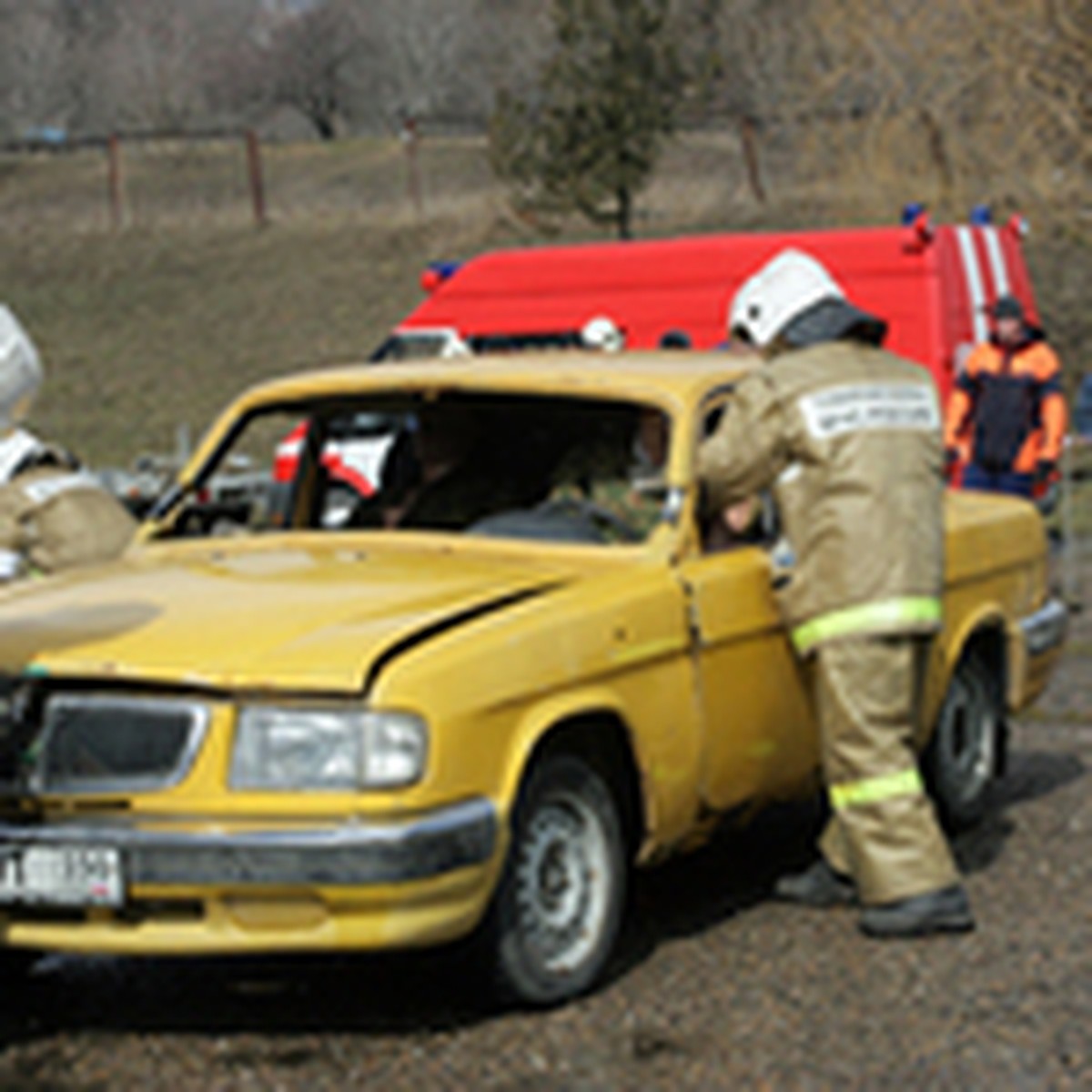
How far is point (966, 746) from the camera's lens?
7207 mm

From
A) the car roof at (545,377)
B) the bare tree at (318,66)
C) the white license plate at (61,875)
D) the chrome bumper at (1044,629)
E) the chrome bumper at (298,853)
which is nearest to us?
the chrome bumper at (298,853)

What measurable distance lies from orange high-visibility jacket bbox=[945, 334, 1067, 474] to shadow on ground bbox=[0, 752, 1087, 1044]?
19.6 feet

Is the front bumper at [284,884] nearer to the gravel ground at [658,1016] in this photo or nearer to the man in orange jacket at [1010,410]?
the gravel ground at [658,1016]

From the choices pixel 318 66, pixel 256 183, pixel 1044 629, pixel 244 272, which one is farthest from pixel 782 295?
pixel 318 66

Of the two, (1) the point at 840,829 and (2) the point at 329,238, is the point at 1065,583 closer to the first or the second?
(1) the point at 840,829

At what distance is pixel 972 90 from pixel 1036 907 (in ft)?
51.1

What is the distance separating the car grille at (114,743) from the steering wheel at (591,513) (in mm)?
1546

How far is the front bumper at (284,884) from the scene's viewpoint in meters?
4.63

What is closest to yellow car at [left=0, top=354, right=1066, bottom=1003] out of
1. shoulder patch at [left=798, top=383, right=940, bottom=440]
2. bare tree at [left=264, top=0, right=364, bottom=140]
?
shoulder patch at [left=798, top=383, right=940, bottom=440]

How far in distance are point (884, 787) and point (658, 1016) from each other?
1003 mm

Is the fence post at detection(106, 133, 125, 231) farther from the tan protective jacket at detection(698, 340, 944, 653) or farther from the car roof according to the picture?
the tan protective jacket at detection(698, 340, 944, 653)

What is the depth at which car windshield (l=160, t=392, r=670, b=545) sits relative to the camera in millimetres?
6074

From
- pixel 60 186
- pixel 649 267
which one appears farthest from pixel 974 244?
pixel 60 186

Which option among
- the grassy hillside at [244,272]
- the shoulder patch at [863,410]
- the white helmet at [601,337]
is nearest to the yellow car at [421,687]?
the shoulder patch at [863,410]
